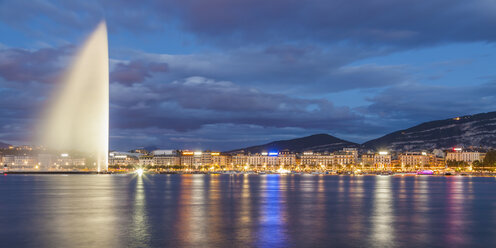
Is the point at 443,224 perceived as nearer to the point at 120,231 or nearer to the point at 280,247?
the point at 280,247

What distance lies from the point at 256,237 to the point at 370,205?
74.1ft

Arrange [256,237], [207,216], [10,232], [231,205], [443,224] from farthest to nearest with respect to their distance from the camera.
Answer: [231,205] → [207,216] → [443,224] → [10,232] → [256,237]

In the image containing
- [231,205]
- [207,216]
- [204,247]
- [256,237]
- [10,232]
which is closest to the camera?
[204,247]

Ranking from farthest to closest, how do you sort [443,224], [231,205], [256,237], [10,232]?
[231,205] → [443,224] → [10,232] → [256,237]

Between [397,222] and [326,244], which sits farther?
[397,222]

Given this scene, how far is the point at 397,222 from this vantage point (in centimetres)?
3300

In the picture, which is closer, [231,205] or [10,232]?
[10,232]

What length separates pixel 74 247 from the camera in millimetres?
22828

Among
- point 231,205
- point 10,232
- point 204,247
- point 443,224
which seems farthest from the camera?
point 231,205

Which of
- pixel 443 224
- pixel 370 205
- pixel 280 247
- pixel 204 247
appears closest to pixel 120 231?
pixel 204 247

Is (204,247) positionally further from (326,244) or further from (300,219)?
(300,219)

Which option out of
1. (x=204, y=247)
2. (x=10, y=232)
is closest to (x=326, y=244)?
(x=204, y=247)

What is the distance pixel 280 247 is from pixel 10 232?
47.8 feet

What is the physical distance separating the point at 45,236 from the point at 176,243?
7.22 metres
